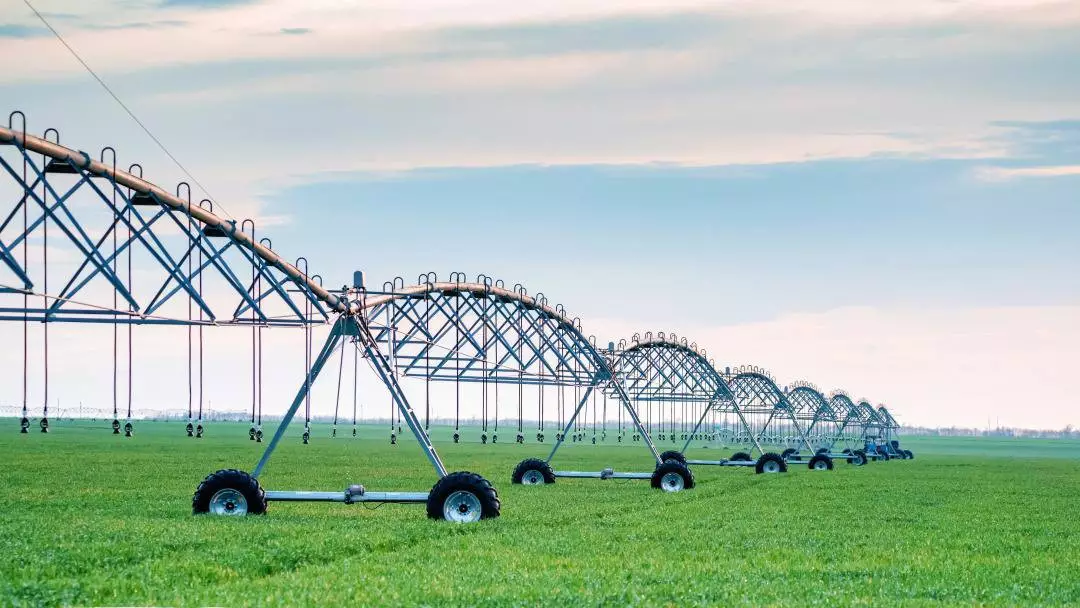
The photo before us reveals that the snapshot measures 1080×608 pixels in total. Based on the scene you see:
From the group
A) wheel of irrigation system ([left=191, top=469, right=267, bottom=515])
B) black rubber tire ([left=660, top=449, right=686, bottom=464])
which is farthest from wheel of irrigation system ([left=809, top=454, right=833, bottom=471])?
wheel of irrigation system ([left=191, top=469, right=267, bottom=515])

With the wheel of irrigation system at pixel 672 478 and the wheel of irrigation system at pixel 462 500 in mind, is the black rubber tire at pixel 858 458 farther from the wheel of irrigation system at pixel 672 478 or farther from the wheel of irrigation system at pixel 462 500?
the wheel of irrigation system at pixel 462 500

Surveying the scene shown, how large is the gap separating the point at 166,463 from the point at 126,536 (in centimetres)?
4845

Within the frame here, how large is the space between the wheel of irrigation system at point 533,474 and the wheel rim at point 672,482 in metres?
4.37

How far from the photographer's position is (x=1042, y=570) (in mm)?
25578

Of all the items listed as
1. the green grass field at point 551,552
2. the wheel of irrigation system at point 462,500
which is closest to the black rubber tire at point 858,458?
the green grass field at point 551,552

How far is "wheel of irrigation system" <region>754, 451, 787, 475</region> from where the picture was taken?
71.9 metres

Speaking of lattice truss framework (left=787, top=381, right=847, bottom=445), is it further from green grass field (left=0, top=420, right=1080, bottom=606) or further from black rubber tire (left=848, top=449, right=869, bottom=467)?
green grass field (left=0, top=420, right=1080, bottom=606)

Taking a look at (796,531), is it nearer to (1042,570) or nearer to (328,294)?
(1042,570)

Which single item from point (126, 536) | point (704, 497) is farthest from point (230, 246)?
point (704, 497)

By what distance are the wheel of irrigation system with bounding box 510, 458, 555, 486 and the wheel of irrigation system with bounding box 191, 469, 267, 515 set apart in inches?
846

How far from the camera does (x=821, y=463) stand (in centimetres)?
8156

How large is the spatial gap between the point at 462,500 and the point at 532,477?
69.7ft

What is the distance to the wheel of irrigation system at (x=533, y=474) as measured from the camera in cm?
5328

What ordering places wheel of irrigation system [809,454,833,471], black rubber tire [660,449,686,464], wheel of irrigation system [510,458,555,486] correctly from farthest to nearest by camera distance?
1. wheel of irrigation system [809,454,833,471]
2. black rubber tire [660,449,686,464]
3. wheel of irrigation system [510,458,555,486]
